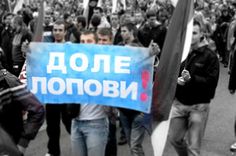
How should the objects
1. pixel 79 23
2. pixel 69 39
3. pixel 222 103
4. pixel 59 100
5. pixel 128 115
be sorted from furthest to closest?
pixel 222 103 < pixel 79 23 < pixel 69 39 < pixel 128 115 < pixel 59 100

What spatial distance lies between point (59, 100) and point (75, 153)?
56cm

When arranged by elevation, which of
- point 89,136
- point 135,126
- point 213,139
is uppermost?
point 89,136

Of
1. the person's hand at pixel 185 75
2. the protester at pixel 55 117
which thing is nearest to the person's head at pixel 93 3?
the protester at pixel 55 117

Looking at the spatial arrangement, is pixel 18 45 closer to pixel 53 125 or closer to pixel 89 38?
pixel 53 125

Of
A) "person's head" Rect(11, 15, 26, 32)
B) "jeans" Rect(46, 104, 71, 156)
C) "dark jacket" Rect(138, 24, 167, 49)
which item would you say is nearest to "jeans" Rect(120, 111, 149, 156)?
"jeans" Rect(46, 104, 71, 156)

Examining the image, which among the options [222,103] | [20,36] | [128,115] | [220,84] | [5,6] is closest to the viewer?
[128,115]

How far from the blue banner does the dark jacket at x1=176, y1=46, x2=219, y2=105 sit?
85cm

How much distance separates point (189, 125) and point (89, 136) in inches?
62.1

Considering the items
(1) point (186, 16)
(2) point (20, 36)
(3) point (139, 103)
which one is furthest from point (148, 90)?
(2) point (20, 36)

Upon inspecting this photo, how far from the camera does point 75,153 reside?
16.1 ft

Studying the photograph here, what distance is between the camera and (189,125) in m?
5.96

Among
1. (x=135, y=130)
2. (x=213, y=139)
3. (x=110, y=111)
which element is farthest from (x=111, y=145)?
(x=213, y=139)

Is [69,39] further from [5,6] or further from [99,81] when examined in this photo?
[5,6]

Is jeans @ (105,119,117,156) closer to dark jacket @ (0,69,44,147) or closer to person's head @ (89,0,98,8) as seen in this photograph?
dark jacket @ (0,69,44,147)
